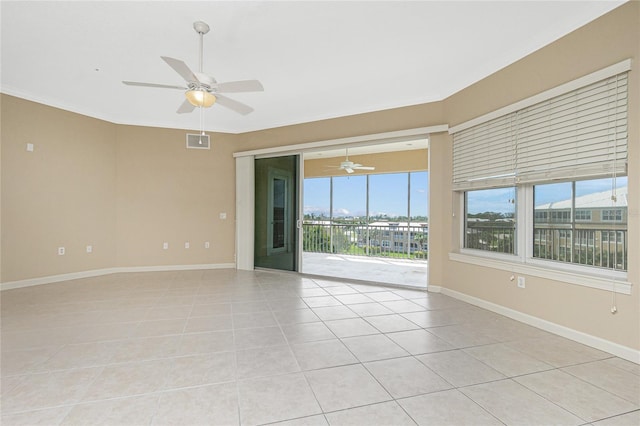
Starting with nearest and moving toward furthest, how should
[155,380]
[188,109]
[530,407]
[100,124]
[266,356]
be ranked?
[530,407], [155,380], [266,356], [188,109], [100,124]

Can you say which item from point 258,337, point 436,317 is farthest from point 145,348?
point 436,317

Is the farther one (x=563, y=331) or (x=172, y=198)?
(x=172, y=198)

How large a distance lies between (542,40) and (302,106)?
10.0 ft

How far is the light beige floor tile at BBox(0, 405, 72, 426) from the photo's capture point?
1521 millimetres

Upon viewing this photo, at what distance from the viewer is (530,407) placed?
1.67 m

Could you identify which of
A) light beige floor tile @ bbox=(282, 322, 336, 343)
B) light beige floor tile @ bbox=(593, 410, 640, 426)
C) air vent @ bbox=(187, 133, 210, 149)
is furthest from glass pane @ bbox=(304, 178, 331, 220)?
light beige floor tile @ bbox=(593, 410, 640, 426)

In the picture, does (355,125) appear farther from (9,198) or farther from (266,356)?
(9,198)

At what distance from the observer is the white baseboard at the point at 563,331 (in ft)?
7.24

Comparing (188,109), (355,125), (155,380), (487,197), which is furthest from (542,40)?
(155,380)

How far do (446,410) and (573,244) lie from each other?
2.16 metres

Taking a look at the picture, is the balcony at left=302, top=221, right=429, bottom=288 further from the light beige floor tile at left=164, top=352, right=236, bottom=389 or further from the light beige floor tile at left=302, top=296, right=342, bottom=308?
the light beige floor tile at left=164, top=352, right=236, bottom=389

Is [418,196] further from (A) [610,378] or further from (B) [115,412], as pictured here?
(B) [115,412]

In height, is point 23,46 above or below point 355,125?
above

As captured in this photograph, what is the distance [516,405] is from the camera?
5.53 feet
